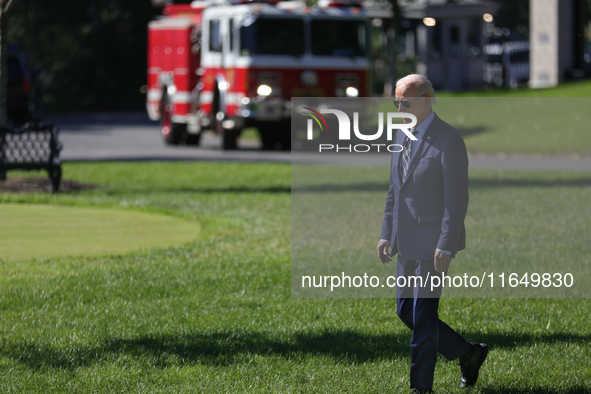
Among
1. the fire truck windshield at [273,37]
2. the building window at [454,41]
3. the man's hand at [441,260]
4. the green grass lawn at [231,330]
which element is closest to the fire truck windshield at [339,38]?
the fire truck windshield at [273,37]

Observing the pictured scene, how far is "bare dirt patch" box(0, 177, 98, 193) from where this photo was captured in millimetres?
13539

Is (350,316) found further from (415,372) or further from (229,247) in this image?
(229,247)

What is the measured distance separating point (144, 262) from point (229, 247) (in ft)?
3.68

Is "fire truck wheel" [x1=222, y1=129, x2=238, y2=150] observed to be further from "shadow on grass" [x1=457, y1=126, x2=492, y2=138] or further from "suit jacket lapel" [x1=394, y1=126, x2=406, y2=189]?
"suit jacket lapel" [x1=394, y1=126, x2=406, y2=189]


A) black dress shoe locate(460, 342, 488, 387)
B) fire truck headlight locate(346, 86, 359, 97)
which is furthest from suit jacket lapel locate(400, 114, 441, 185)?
fire truck headlight locate(346, 86, 359, 97)

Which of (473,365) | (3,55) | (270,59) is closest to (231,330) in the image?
(473,365)

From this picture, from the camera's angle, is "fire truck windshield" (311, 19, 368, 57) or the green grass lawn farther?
"fire truck windshield" (311, 19, 368, 57)

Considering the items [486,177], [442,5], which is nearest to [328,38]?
[486,177]

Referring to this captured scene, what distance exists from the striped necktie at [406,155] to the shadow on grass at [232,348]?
4.89ft

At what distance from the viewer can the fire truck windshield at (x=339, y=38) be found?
20.4 metres

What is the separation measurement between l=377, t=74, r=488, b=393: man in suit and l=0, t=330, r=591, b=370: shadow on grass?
103 cm

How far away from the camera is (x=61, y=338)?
604 centimetres

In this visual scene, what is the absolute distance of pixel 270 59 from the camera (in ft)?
66.7
